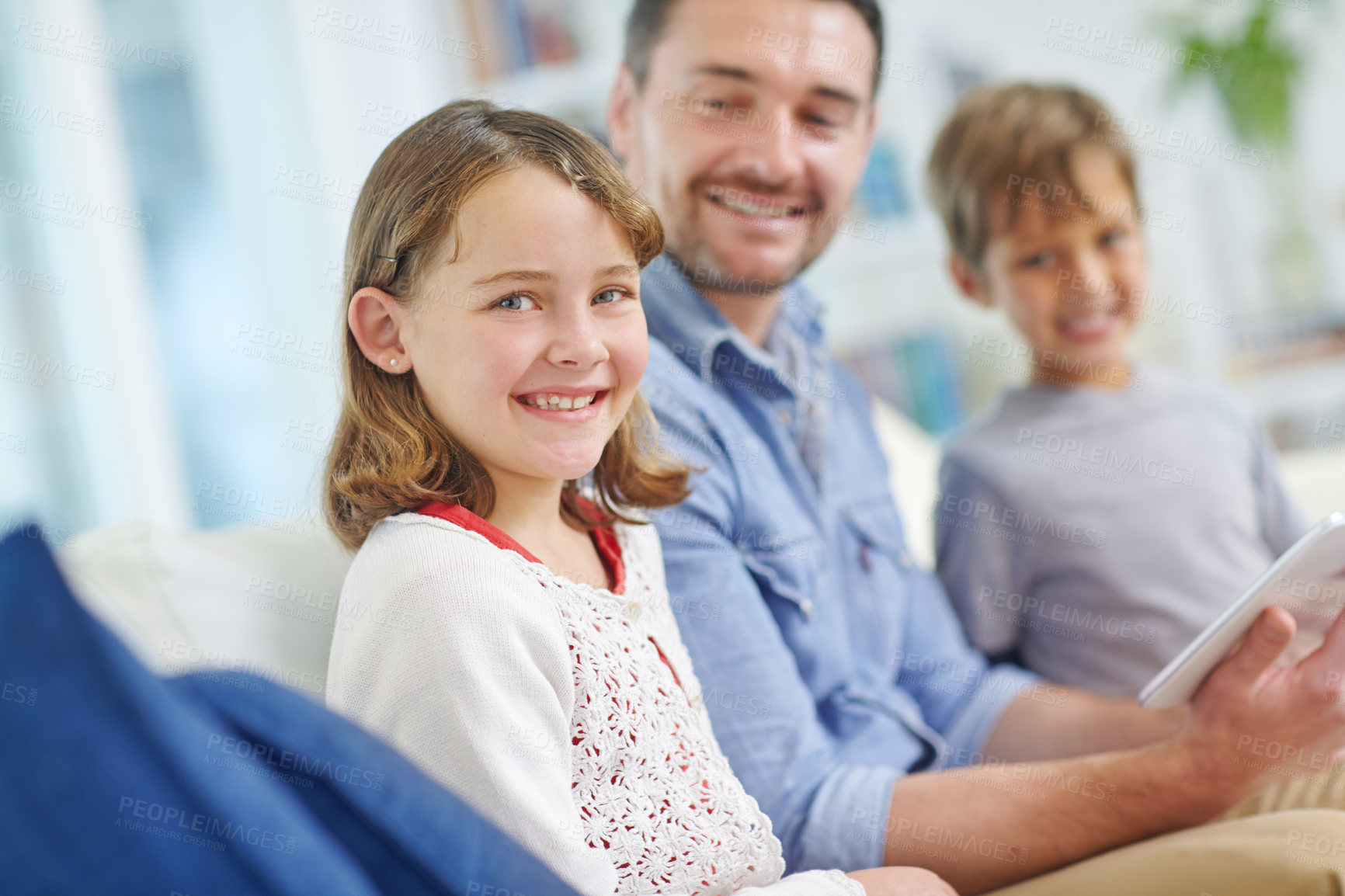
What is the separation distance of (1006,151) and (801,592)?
0.70 meters

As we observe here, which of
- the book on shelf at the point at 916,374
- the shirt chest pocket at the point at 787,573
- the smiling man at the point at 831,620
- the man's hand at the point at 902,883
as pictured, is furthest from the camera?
the book on shelf at the point at 916,374

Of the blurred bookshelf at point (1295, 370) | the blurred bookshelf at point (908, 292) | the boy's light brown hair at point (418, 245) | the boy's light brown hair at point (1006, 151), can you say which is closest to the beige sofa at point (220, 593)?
the boy's light brown hair at point (418, 245)

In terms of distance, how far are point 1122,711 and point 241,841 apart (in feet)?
2.92

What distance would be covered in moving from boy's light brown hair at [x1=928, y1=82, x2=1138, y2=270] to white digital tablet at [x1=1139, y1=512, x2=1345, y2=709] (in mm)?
644

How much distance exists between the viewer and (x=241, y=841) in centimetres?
42

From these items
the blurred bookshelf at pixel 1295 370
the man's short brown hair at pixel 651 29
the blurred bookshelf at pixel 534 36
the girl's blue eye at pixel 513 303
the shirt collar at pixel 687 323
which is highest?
the blurred bookshelf at pixel 534 36

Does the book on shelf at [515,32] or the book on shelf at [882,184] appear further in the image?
the book on shelf at [515,32]

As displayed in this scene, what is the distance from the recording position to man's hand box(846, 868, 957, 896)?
2.26ft

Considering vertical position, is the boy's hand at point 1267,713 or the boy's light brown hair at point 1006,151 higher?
the boy's light brown hair at point 1006,151

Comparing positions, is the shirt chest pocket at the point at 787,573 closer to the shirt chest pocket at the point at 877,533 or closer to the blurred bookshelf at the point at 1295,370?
the shirt chest pocket at the point at 877,533

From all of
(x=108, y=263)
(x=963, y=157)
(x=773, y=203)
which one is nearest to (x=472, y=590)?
(x=773, y=203)

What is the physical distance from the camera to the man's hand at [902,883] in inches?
27.2

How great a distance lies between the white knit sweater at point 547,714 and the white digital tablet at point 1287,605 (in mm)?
337

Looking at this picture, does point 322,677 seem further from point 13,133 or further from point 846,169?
point 13,133
